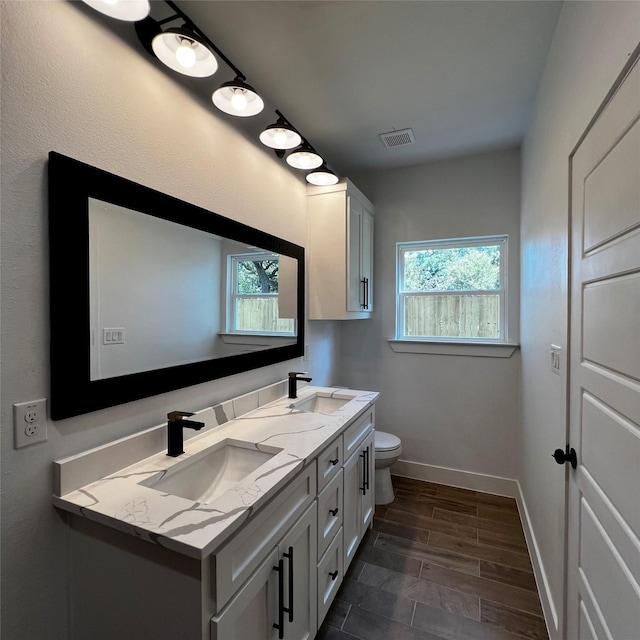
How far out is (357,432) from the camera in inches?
75.0

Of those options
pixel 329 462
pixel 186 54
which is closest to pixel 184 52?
pixel 186 54

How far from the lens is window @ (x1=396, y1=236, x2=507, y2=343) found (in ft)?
8.97

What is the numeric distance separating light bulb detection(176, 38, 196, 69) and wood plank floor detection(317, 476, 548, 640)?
7.81ft

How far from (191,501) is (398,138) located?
2480 millimetres

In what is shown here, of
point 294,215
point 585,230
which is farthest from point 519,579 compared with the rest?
point 294,215

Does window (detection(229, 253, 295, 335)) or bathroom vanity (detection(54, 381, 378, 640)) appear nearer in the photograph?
bathroom vanity (detection(54, 381, 378, 640))

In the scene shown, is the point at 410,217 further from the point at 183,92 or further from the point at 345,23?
the point at 183,92

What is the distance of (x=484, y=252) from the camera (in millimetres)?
2770

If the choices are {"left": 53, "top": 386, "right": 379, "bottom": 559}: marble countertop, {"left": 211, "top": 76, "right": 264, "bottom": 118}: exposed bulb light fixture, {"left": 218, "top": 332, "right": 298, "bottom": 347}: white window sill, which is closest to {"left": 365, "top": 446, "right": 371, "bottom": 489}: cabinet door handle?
{"left": 53, "top": 386, "right": 379, "bottom": 559}: marble countertop

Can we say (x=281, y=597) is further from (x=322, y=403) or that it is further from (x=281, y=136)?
(x=281, y=136)

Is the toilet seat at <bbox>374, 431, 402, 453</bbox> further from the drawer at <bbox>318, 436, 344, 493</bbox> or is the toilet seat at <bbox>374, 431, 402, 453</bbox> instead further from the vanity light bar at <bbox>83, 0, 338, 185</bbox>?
the vanity light bar at <bbox>83, 0, 338, 185</bbox>

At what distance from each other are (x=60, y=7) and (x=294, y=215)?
1472 millimetres

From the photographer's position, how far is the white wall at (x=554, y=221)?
1.00m

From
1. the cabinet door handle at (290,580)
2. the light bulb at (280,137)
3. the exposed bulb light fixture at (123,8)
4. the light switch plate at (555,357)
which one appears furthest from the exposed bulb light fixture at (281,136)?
the cabinet door handle at (290,580)
